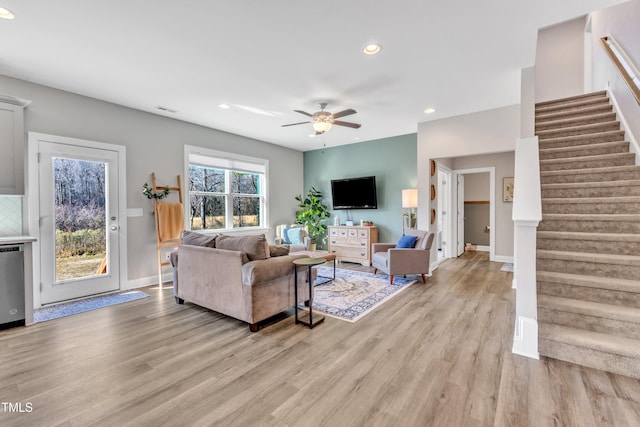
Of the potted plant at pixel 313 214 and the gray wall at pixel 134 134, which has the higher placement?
the gray wall at pixel 134 134

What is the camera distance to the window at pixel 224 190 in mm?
5215

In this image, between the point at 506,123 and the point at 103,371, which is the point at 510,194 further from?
the point at 103,371

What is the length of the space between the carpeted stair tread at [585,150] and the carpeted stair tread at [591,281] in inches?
74.0

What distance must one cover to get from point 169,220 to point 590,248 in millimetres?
5458

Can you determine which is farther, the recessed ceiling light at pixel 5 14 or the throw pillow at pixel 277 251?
the throw pillow at pixel 277 251

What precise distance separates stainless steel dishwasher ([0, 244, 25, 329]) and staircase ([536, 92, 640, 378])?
16.4 feet

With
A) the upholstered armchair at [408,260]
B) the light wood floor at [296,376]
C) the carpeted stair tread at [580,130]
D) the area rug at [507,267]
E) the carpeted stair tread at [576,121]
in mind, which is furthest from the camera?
the area rug at [507,267]

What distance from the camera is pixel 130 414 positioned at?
167 centimetres

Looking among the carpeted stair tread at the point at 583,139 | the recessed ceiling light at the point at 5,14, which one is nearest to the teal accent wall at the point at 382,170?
the carpeted stair tread at the point at 583,139

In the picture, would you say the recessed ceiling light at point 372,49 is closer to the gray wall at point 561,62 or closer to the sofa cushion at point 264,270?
the sofa cushion at point 264,270

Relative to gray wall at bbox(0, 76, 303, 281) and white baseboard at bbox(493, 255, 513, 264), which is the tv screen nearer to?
gray wall at bbox(0, 76, 303, 281)

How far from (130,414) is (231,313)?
1.27m

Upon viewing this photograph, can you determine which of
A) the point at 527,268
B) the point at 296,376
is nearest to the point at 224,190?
the point at 296,376

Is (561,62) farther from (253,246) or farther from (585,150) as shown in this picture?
(253,246)
